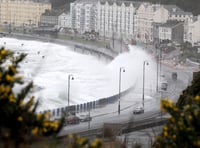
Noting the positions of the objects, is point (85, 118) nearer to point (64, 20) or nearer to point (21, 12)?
point (64, 20)

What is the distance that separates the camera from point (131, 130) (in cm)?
1162

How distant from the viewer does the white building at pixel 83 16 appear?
4172 centimetres

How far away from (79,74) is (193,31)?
41.1 ft

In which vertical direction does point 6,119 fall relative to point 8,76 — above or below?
below

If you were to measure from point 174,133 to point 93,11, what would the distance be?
124ft

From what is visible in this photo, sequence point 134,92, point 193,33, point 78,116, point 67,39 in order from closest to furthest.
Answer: point 78,116 < point 134,92 < point 193,33 < point 67,39

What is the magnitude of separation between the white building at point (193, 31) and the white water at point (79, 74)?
281cm

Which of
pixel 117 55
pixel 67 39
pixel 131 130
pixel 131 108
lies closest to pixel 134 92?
pixel 131 108

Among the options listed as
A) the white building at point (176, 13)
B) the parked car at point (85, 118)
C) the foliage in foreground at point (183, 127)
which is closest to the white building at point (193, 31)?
the white building at point (176, 13)

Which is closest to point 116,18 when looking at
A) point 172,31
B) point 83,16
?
point 83,16

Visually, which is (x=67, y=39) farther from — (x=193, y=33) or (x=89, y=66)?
(x=89, y=66)

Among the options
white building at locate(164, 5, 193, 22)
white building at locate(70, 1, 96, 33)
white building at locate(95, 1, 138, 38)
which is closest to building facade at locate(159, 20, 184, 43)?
white building at locate(164, 5, 193, 22)

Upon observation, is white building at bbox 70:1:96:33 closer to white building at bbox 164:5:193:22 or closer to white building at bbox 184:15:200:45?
white building at bbox 164:5:193:22

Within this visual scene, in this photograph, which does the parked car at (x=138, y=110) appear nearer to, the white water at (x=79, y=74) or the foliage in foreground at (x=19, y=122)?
the white water at (x=79, y=74)
